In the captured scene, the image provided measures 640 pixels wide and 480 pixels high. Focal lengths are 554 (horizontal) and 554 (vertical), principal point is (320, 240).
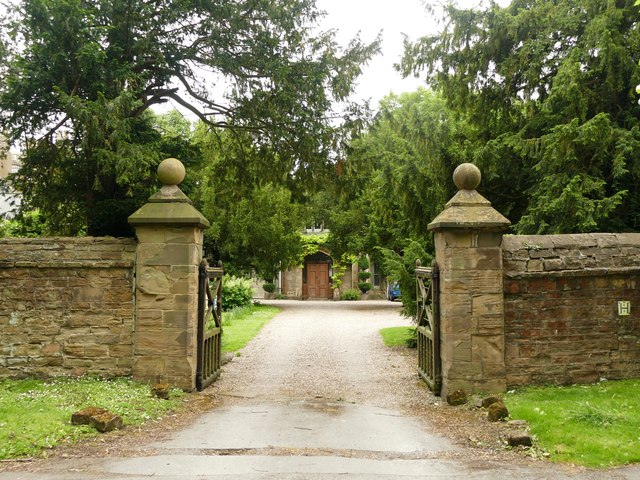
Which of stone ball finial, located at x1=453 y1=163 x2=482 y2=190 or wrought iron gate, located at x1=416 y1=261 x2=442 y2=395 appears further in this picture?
wrought iron gate, located at x1=416 y1=261 x2=442 y2=395

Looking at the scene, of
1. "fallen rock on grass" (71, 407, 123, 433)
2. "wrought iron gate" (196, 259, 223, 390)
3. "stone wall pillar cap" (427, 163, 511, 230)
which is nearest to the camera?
"fallen rock on grass" (71, 407, 123, 433)

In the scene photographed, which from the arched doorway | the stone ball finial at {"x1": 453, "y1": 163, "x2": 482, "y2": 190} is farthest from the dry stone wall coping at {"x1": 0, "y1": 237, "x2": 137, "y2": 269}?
the arched doorway

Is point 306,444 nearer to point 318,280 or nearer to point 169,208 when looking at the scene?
point 169,208

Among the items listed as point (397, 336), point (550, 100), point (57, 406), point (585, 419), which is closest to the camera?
point (585, 419)

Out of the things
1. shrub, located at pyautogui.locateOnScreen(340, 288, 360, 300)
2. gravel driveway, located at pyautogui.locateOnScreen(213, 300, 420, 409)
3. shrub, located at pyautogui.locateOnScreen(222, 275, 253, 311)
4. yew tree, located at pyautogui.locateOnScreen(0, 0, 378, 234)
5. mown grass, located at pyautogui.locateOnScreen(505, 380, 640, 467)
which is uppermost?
yew tree, located at pyautogui.locateOnScreen(0, 0, 378, 234)

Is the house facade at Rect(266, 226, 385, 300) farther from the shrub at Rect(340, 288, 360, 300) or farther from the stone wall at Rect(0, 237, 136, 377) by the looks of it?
the stone wall at Rect(0, 237, 136, 377)

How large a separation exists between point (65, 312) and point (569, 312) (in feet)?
23.2

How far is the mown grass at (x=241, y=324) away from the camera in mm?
14429

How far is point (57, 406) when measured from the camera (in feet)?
21.0

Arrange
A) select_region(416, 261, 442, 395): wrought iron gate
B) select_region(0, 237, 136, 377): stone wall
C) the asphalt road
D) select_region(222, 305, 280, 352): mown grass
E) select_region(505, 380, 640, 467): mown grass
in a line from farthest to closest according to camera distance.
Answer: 1. select_region(222, 305, 280, 352): mown grass
2. select_region(416, 261, 442, 395): wrought iron gate
3. select_region(0, 237, 136, 377): stone wall
4. select_region(505, 380, 640, 467): mown grass
5. the asphalt road

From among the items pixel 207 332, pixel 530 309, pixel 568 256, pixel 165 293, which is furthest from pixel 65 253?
pixel 568 256

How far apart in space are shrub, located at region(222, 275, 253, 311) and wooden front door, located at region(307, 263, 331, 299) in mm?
12751

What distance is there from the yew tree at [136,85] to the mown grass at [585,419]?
6.01 metres

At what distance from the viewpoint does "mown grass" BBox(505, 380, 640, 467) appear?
198 inches
